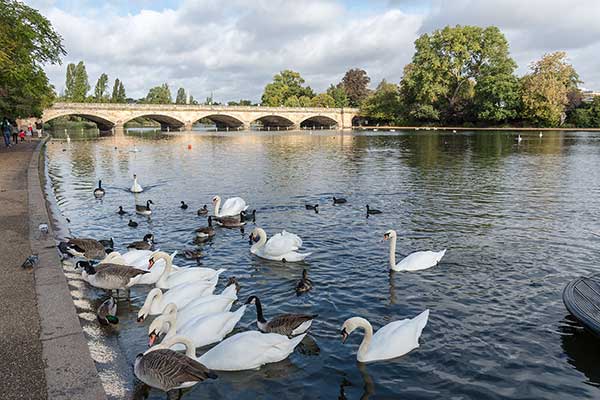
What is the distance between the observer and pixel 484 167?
26719 mm

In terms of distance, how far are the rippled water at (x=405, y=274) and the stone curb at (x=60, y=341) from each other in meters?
0.40

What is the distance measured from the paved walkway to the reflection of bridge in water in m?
69.6

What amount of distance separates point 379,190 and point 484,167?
10.1 metres

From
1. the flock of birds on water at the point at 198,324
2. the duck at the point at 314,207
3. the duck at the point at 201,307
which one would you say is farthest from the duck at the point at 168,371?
the duck at the point at 314,207

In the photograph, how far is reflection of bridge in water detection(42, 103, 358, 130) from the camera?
7500 centimetres

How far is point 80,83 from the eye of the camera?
371 feet

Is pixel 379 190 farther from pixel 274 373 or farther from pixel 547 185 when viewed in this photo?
pixel 274 373

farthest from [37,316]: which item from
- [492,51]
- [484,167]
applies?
[492,51]

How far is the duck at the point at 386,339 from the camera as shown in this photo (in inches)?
239

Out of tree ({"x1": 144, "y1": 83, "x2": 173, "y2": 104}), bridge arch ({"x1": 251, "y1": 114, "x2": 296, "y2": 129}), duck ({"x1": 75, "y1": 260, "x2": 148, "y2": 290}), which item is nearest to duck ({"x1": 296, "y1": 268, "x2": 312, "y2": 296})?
duck ({"x1": 75, "y1": 260, "x2": 148, "y2": 290})

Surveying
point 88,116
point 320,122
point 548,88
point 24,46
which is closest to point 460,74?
point 548,88

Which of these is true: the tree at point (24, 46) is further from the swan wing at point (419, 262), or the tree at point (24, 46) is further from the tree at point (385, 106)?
the tree at point (385, 106)

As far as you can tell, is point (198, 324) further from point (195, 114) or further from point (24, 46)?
point (195, 114)

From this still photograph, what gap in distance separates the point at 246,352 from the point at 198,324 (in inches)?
41.2
